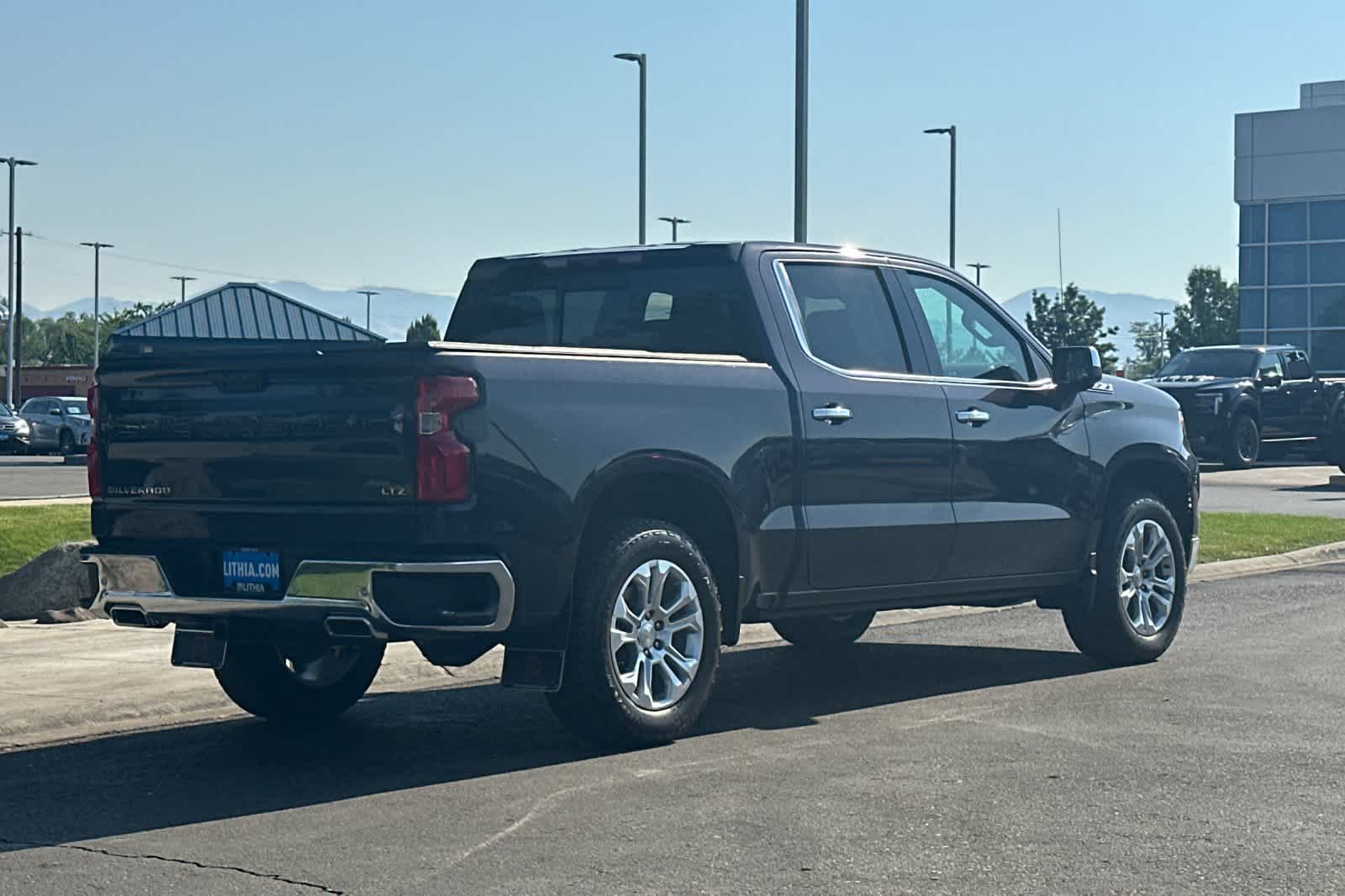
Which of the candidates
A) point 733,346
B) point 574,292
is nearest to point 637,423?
point 733,346

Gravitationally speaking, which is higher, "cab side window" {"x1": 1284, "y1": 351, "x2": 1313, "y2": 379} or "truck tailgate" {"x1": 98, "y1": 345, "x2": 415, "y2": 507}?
"cab side window" {"x1": 1284, "y1": 351, "x2": 1313, "y2": 379}

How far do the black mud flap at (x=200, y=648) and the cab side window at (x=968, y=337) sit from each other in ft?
12.1

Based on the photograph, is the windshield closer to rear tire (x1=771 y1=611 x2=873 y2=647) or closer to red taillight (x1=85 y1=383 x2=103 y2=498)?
rear tire (x1=771 y1=611 x2=873 y2=647)

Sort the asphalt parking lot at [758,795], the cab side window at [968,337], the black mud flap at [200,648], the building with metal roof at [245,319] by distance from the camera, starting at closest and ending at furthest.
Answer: the asphalt parking lot at [758,795], the black mud flap at [200,648], the building with metal roof at [245,319], the cab side window at [968,337]

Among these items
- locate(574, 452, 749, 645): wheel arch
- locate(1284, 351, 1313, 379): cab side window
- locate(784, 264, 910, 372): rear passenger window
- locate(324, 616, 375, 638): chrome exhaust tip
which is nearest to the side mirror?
locate(784, 264, 910, 372): rear passenger window

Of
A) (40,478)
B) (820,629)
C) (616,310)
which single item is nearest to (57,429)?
(40,478)

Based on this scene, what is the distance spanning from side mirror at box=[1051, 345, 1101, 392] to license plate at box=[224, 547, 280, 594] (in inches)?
170

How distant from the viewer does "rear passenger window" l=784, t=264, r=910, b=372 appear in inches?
358

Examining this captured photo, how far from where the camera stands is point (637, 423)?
7930mm

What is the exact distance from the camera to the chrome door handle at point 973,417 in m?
9.52

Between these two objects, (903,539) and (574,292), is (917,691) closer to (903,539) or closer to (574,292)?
(903,539)

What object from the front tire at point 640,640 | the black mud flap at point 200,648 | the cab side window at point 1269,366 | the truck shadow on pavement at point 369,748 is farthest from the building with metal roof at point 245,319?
the cab side window at point 1269,366

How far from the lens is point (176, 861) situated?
6.09 metres

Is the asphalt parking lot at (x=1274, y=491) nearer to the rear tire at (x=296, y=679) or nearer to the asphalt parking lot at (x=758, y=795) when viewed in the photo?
the asphalt parking lot at (x=758, y=795)
